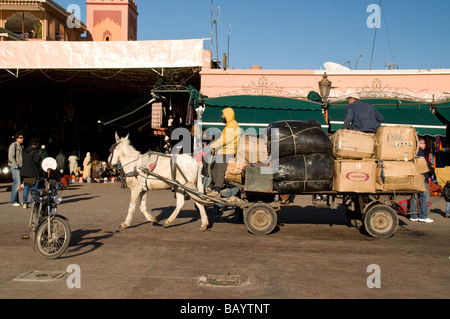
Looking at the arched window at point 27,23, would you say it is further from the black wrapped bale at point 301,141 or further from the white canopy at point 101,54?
the black wrapped bale at point 301,141

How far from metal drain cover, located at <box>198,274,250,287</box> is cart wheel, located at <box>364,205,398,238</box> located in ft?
12.3

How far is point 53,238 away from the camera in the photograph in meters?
6.55

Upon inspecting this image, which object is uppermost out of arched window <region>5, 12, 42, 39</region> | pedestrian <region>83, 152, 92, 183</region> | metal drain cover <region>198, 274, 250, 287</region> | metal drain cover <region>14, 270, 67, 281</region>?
arched window <region>5, 12, 42, 39</region>

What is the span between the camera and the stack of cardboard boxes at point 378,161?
7992mm

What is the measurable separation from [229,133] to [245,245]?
2.57 m

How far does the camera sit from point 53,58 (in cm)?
1792

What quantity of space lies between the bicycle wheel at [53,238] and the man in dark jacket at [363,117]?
5.68m

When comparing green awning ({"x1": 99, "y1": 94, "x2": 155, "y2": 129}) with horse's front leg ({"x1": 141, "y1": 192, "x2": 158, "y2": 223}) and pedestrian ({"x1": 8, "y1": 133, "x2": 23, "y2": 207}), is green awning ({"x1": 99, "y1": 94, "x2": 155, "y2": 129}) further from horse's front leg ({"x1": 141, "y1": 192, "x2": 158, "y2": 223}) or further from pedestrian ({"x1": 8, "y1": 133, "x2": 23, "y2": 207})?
horse's front leg ({"x1": 141, "y1": 192, "x2": 158, "y2": 223})

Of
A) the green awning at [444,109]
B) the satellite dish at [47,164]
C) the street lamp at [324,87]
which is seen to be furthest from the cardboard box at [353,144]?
the green awning at [444,109]

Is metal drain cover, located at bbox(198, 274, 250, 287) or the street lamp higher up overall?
the street lamp

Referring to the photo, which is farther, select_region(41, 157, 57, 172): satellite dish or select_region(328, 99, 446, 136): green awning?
select_region(328, 99, 446, 136): green awning

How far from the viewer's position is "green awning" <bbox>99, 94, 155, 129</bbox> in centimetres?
1744

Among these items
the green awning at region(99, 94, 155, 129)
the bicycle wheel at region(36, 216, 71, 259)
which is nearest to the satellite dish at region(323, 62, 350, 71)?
the green awning at region(99, 94, 155, 129)

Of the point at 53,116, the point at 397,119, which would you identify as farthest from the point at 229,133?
the point at 53,116
